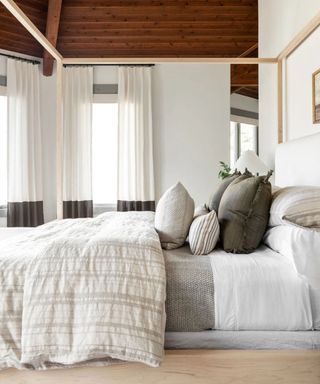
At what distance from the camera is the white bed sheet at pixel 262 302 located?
135cm

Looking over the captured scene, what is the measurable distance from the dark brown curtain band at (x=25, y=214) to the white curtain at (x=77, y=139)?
367 mm

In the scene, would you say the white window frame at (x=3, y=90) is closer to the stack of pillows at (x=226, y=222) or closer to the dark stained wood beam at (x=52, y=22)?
the dark stained wood beam at (x=52, y=22)

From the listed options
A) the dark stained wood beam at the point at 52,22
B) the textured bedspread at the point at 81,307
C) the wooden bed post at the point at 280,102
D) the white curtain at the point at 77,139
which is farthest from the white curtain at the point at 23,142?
the textured bedspread at the point at 81,307

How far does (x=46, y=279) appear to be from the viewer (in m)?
1.31

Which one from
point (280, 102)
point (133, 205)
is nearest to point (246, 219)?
point (280, 102)

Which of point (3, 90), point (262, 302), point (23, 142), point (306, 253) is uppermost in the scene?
point (3, 90)

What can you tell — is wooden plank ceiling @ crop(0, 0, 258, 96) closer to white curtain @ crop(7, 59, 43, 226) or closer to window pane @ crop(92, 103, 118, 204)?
white curtain @ crop(7, 59, 43, 226)

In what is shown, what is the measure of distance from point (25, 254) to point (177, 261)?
2.02ft

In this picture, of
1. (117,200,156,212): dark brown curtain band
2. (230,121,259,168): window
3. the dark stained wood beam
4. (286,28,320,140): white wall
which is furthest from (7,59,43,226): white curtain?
(230,121,259,168): window

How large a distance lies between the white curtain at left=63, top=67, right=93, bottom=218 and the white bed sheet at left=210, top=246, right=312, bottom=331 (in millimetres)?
4004

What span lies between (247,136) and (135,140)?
2690 millimetres

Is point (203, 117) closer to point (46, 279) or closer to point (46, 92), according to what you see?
point (46, 92)

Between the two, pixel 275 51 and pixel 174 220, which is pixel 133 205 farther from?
pixel 174 220

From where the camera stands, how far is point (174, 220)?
1.78 meters
